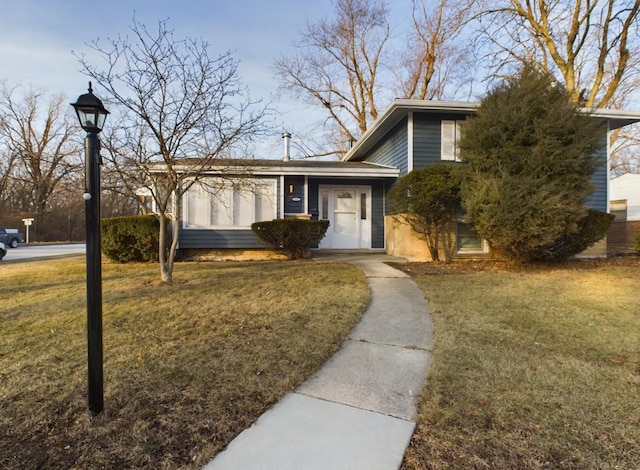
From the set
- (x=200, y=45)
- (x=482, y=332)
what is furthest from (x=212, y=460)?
(x=200, y=45)

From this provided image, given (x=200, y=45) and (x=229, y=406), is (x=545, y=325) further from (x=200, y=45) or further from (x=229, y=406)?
(x=200, y=45)

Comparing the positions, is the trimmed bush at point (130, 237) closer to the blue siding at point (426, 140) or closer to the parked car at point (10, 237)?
the blue siding at point (426, 140)

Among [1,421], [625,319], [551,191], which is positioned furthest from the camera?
[551,191]

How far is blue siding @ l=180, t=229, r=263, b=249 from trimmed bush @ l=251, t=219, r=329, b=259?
58 centimetres

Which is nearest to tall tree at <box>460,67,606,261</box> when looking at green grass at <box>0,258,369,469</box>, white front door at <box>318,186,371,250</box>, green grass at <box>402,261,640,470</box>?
green grass at <box>402,261,640,470</box>

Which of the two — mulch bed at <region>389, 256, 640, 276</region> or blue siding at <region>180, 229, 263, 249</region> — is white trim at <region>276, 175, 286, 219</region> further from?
mulch bed at <region>389, 256, 640, 276</region>

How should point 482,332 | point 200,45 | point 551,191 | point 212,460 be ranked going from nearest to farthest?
1. point 212,460
2. point 482,332
3. point 200,45
4. point 551,191

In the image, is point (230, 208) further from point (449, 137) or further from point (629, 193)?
point (629, 193)

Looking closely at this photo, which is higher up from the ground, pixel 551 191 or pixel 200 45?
pixel 200 45

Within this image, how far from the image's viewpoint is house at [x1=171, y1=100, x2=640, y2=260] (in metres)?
8.99

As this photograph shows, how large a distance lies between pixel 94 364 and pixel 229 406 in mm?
913

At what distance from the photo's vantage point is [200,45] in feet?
18.2

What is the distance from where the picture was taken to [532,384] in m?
2.63

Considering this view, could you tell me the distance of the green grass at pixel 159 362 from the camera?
6.33 ft
